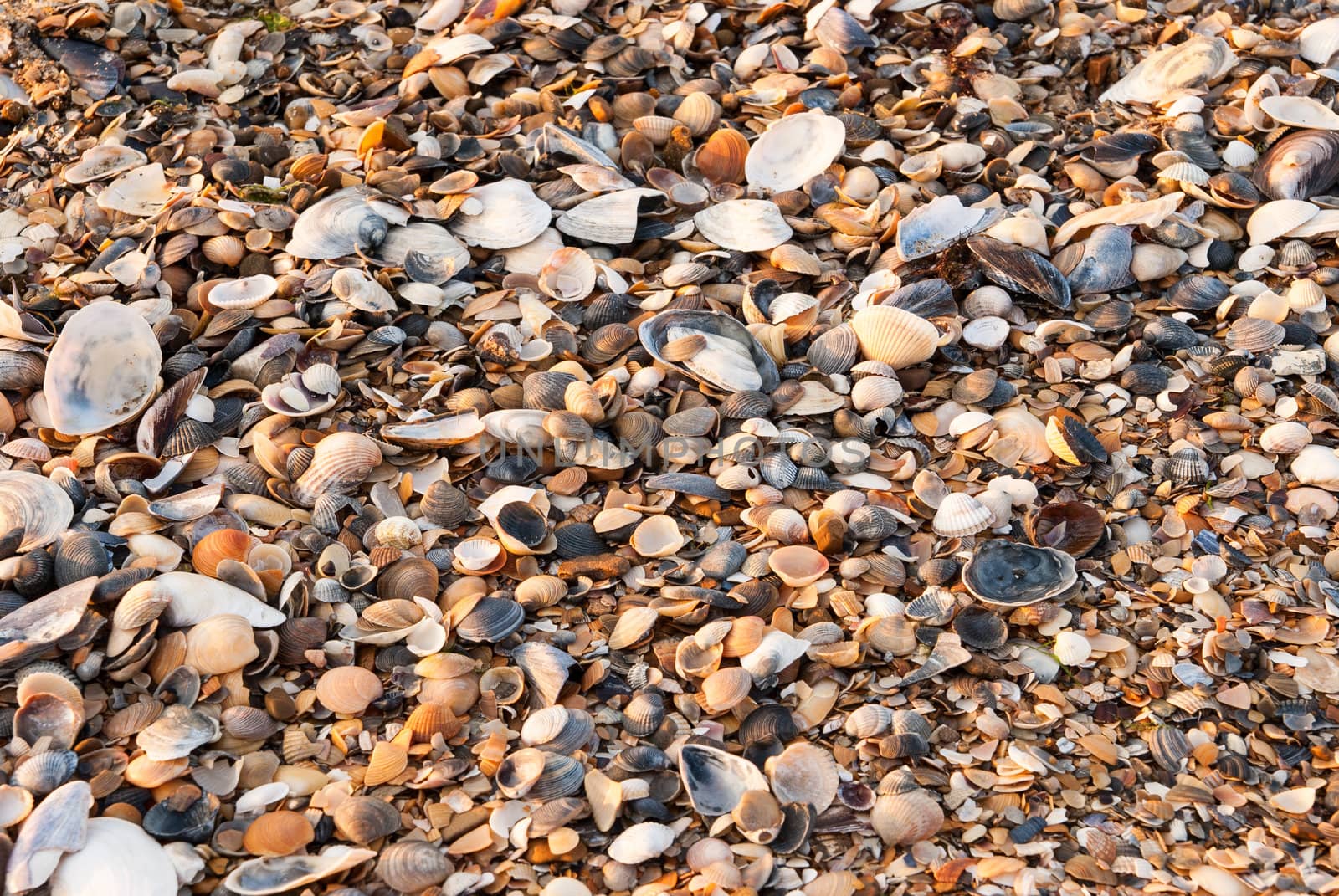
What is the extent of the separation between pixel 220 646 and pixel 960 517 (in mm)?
1893

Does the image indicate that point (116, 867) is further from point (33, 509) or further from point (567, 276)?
point (567, 276)

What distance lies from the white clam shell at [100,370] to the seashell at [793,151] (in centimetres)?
206

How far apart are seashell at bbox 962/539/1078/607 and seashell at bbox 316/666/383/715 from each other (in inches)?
59.7

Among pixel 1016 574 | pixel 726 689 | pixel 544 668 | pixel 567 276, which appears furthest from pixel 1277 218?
pixel 544 668

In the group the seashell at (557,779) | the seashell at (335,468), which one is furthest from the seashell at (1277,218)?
the seashell at (335,468)

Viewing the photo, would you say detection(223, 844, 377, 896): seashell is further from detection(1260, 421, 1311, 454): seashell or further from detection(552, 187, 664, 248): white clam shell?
detection(1260, 421, 1311, 454): seashell

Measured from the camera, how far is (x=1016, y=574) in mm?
2826

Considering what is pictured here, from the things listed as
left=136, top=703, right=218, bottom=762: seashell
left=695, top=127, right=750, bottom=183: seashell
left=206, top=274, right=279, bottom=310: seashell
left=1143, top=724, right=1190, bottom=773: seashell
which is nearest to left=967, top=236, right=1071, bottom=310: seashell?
left=695, top=127, right=750, bottom=183: seashell

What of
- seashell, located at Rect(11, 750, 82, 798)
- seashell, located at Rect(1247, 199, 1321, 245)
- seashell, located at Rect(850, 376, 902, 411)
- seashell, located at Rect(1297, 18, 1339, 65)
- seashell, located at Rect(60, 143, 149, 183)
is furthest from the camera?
seashell, located at Rect(1297, 18, 1339, 65)

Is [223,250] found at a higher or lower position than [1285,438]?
higher

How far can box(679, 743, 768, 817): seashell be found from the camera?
242 centimetres

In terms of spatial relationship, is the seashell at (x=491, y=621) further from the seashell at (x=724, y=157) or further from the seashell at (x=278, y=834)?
the seashell at (x=724, y=157)

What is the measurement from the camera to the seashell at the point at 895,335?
3.20 metres

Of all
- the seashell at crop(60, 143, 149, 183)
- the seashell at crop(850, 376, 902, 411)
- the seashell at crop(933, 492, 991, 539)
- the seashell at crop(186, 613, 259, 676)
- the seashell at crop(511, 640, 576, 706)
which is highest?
the seashell at crop(60, 143, 149, 183)
